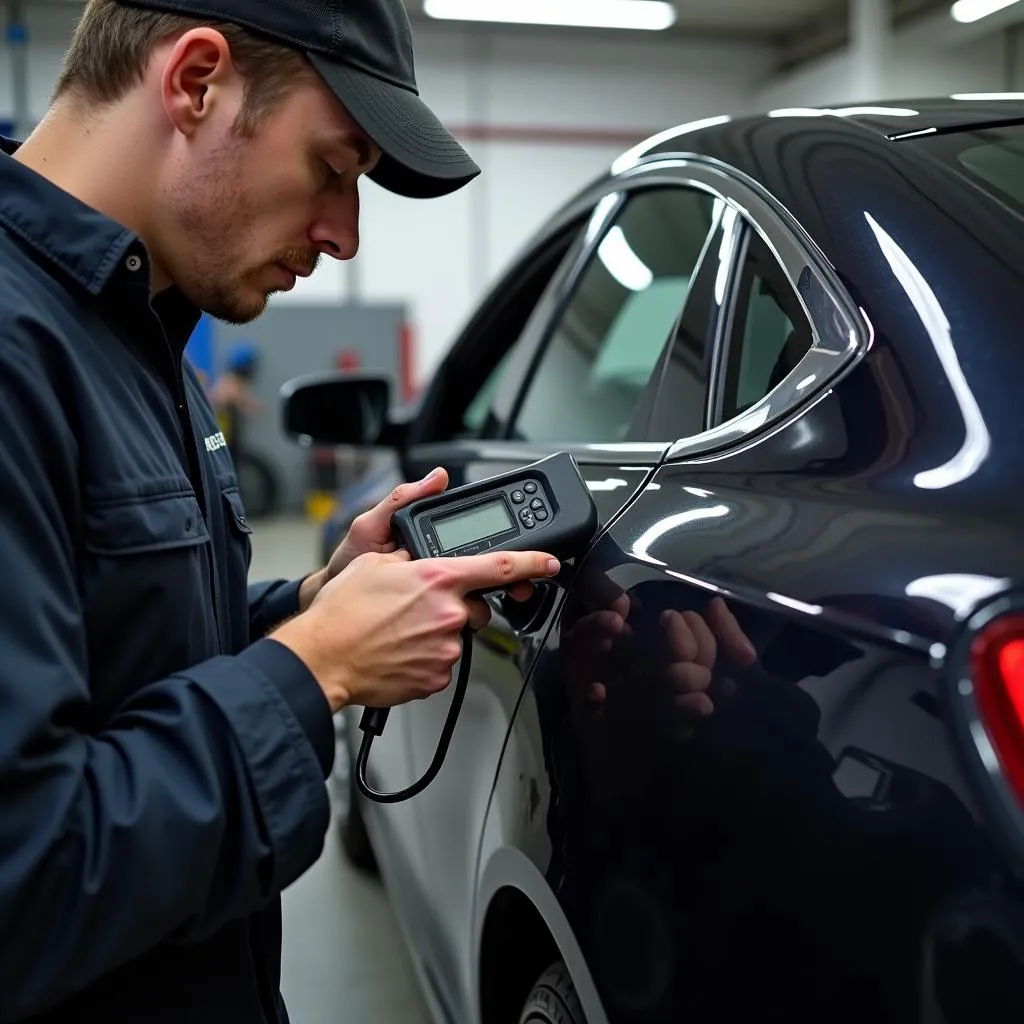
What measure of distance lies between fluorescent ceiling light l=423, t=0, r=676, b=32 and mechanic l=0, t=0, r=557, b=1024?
7.33 meters

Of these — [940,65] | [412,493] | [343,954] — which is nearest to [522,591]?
[412,493]

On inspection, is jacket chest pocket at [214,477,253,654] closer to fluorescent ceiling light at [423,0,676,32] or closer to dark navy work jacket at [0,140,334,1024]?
dark navy work jacket at [0,140,334,1024]

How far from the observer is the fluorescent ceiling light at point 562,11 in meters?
7.55

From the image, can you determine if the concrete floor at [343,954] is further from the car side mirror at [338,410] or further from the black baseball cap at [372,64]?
the black baseball cap at [372,64]

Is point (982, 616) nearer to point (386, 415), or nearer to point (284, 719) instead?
point (284, 719)

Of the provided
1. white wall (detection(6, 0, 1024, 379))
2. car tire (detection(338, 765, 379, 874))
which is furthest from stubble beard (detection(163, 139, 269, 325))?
white wall (detection(6, 0, 1024, 379))

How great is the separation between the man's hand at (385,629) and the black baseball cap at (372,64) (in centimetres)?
37

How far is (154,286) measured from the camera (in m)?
0.96

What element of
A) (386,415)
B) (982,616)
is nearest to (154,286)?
(982,616)

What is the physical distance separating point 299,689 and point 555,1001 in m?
0.49

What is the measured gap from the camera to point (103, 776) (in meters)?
0.68

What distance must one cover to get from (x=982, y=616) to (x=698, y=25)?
30.6 ft

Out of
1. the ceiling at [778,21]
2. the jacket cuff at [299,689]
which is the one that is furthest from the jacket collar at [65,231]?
the ceiling at [778,21]

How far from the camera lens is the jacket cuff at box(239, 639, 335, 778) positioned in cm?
75
